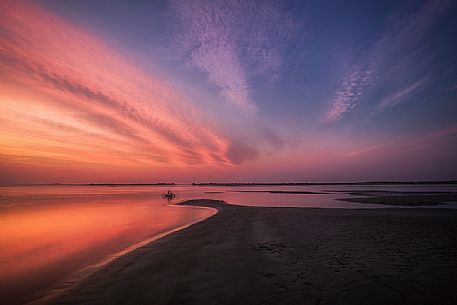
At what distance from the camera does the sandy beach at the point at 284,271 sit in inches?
314

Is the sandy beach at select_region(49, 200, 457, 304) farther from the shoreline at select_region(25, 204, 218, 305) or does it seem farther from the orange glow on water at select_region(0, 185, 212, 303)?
the orange glow on water at select_region(0, 185, 212, 303)

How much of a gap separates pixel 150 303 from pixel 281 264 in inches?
227

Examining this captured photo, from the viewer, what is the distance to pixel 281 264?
1121 cm

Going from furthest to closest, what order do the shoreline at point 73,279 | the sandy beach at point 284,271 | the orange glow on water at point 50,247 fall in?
the orange glow on water at point 50,247
the shoreline at point 73,279
the sandy beach at point 284,271

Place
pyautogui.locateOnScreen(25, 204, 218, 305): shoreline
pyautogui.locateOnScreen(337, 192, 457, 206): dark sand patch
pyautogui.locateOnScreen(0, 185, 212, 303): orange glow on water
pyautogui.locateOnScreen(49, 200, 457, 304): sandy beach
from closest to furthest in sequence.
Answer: pyautogui.locateOnScreen(49, 200, 457, 304): sandy beach → pyautogui.locateOnScreen(25, 204, 218, 305): shoreline → pyautogui.locateOnScreen(0, 185, 212, 303): orange glow on water → pyautogui.locateOnScreen(337, 192, 457, 206): dark sand patch

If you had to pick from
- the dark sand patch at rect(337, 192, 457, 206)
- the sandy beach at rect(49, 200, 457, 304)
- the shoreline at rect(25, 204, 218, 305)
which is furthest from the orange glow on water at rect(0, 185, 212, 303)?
the dark sand patch at rect(337, 192, 457, 206)

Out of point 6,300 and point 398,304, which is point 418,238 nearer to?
point 398,304

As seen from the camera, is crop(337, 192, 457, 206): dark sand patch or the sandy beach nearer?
the sandy beach

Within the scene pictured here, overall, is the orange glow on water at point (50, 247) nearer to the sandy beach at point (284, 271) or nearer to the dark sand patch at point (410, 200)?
the sandy beach at point (284, 271)

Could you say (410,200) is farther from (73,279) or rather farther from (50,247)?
(73,279)

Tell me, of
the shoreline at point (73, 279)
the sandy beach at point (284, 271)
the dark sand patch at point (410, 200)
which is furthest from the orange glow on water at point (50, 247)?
the dark sand patch at point (410, 200)

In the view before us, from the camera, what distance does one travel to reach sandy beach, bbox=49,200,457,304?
26.2 ft

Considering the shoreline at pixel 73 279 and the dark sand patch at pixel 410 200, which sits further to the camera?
the dark sand patch at pixel 410 200

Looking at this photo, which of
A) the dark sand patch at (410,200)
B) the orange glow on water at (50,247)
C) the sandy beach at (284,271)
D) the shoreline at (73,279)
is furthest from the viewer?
the dark sand patch at (410,200)
